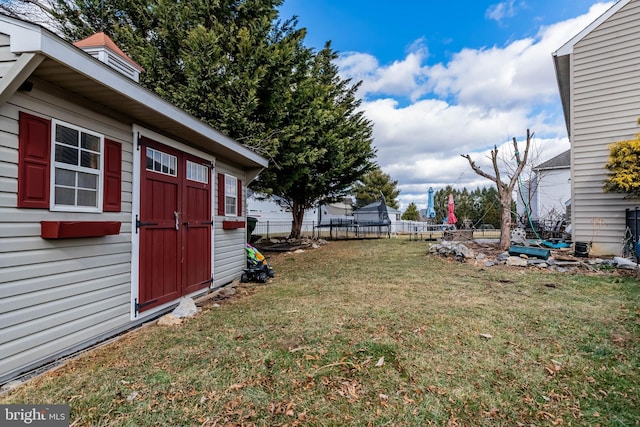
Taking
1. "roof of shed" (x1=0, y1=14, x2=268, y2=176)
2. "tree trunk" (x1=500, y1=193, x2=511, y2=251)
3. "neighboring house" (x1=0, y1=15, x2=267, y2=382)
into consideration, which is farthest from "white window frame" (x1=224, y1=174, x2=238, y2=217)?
"tree trunk" (x1=500, y1=193, x2=511, y2=251)

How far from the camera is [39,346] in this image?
2631 millimetres

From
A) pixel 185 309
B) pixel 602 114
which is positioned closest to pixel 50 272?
pixel 185 309

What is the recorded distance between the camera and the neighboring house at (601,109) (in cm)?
726

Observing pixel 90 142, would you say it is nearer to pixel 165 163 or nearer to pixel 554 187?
pixel 165 163

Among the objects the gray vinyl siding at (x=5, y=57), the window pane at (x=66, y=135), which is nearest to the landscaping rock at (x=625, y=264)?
the window pane at (x=66, y=135)

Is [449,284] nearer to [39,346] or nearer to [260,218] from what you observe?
[39,346]

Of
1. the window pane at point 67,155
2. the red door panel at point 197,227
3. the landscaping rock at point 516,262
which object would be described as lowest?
the landscaping rock at point 516,262

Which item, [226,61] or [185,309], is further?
[226,61]

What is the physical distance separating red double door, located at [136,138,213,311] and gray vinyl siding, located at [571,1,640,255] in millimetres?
9088

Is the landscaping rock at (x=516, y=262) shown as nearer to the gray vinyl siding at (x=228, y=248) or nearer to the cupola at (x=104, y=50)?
the gray vinyl siding at (x=228, y=248)

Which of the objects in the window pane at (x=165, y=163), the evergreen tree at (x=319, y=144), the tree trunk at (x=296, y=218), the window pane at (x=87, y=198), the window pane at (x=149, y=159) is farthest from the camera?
the tree trunk at (x=296, y=218)

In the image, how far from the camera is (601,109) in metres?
7.55

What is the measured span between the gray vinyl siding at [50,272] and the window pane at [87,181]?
30 cm

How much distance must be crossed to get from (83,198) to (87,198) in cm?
5
